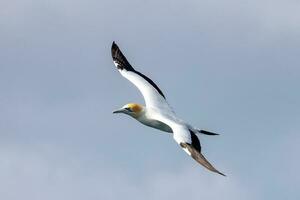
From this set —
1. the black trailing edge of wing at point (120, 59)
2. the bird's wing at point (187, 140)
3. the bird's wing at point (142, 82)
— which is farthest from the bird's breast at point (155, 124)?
the black trailing edge of wing at point (120, 59)

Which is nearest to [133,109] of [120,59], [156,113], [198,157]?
[156,113]

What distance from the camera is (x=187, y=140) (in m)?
56.2

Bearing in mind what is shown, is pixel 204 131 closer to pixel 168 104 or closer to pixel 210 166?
pixel 168 104

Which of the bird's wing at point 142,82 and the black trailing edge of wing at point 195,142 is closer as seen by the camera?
the black trailing edge of wing at point 195,142

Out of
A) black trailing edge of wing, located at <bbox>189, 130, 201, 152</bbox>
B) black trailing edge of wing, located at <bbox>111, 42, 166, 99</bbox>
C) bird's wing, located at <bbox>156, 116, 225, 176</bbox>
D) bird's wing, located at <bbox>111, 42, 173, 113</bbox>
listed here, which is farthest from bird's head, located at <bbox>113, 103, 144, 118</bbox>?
black trailing edge of wing, located at <bbox>111, 42, 166, 99</bbox>

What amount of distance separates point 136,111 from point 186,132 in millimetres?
4731

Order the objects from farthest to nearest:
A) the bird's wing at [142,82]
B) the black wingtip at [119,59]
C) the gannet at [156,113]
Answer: the black wingtip at [119,59]
the bird's wing at [142,82]
the gannet at [156,113]

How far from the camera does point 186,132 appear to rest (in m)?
57.3

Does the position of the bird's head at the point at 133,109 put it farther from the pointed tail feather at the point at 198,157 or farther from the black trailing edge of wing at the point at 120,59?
the black trailing edge of wing at the point at 120,59

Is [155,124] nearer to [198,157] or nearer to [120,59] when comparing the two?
[198,157]

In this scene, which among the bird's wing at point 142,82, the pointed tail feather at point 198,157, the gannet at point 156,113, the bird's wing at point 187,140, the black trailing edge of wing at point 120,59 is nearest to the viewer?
the pointed tail feather at point 198,157

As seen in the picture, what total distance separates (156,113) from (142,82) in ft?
23.0

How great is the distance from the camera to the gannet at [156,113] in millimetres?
55713

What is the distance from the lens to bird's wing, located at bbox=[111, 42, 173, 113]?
64.7m
